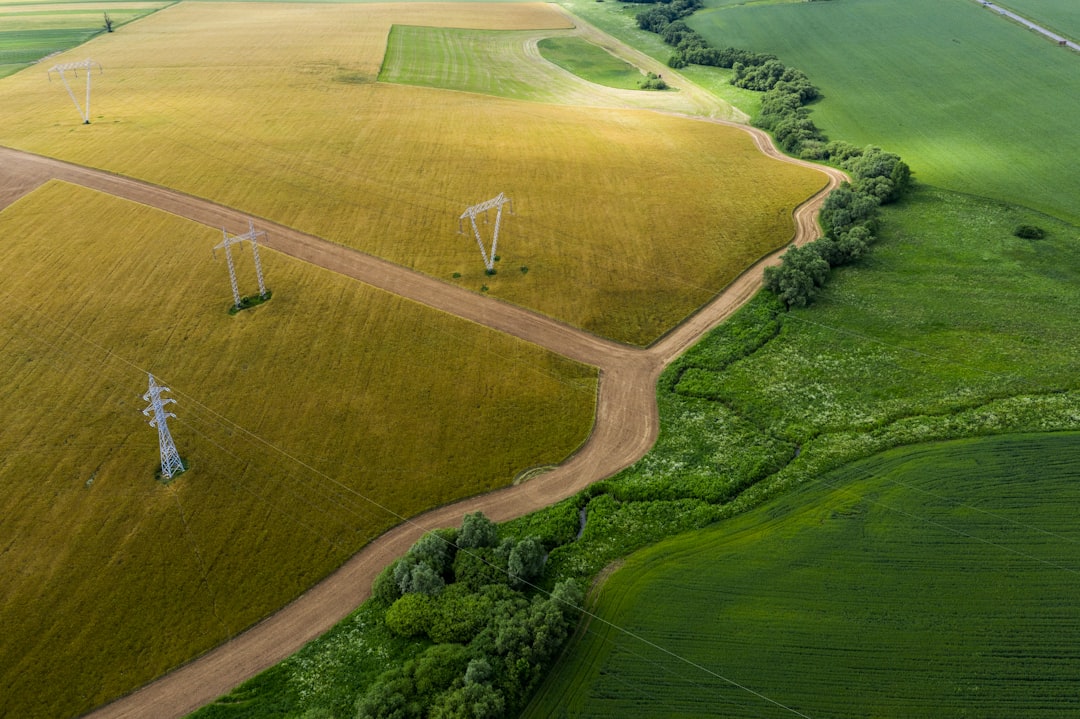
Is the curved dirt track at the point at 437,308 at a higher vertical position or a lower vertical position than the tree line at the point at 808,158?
lower

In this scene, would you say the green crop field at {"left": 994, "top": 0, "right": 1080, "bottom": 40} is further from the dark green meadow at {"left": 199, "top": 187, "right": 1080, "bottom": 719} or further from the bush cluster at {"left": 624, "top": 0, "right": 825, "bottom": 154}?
the dark green meadow at {"left": 199, "top": 187, "right": 1080, "bottom": 719}

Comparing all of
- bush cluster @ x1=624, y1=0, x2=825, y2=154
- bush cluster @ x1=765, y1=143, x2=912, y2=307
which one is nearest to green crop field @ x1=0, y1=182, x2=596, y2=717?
bush cluster @ x1=765, y1=143, x2=912, y2=307

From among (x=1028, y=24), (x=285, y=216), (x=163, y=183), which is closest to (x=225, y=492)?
(x=285, y=216)

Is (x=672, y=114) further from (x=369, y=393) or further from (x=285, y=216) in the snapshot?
(x=369, y=393)

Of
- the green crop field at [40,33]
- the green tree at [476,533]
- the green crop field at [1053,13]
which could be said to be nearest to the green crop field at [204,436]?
the green tree at [476,533]

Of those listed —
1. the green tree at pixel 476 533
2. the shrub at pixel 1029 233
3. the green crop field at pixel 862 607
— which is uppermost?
the shrub at pixel 1029 233

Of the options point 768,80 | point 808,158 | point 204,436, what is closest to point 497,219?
point 204,436

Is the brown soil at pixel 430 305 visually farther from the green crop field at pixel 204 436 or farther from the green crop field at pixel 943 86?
the green crop field at pixel 943 86
